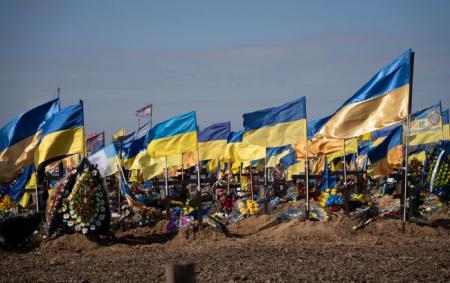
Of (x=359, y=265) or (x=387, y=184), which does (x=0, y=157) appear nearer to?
(x=359, y=265)

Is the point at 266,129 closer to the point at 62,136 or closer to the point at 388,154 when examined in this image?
the point at 62,136

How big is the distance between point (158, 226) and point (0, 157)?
4.67m

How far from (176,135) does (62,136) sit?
10.4 feet

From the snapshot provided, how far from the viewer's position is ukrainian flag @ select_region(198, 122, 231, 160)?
99.6ft

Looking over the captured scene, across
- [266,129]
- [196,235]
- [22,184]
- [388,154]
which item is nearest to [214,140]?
[388,154]

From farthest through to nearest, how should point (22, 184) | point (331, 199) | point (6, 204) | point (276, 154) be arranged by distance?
point (276, 154), point (6, 204), point (331, 199), point (22, 184)

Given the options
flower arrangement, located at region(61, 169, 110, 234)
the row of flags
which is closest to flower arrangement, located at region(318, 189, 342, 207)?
the row of flags

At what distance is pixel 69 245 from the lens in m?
16.6

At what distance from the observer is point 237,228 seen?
19000 millimetres

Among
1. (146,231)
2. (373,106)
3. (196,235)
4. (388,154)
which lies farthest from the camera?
(388,154)

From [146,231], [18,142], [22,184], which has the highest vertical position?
[18,142]

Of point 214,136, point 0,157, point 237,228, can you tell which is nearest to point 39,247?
point 0,157

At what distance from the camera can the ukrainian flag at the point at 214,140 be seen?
3036 centimetres

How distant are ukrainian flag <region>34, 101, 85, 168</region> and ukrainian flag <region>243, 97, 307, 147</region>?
4490 mm
